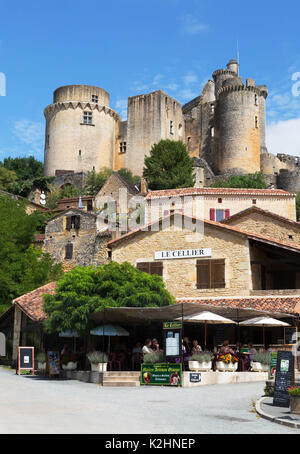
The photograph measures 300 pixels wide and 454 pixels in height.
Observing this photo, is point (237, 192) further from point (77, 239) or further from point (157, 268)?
point (157, 268)

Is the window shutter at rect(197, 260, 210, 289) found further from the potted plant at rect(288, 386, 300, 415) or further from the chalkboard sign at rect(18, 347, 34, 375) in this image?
the potted plant at rect(288, 386, 300, 415)

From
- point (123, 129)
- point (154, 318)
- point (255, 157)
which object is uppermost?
point (123, 129)

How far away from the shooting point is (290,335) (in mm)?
22641

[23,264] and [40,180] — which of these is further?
[40,180]

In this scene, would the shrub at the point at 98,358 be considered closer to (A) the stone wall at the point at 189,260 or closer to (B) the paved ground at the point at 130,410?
(B) the paved ground at the point at 130,410

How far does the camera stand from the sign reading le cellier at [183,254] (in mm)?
26959

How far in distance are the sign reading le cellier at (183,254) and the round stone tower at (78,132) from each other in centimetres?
5569

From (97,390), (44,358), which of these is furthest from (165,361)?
(44,358)

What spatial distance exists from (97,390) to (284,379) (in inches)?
232

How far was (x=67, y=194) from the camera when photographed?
71188mm

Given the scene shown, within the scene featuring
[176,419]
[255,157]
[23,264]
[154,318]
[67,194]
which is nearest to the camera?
[176,419]

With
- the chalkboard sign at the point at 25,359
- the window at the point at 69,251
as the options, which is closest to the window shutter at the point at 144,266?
the chalkboard sign at the point at 25,359
